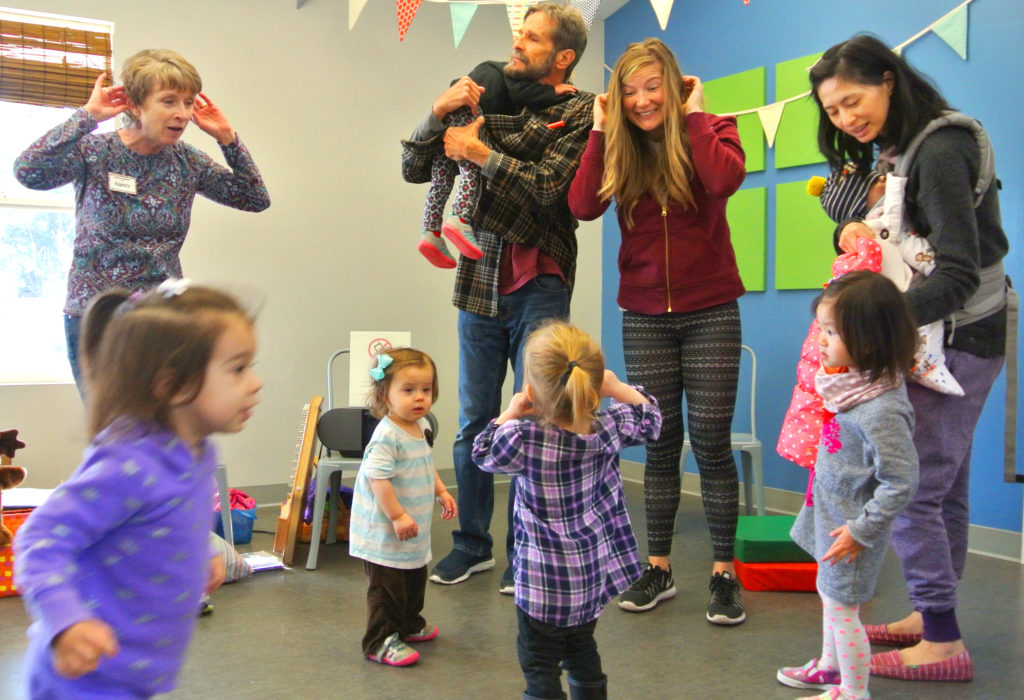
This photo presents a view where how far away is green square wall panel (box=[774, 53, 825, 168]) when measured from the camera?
3.75 m

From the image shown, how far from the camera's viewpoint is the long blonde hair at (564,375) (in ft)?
5.08

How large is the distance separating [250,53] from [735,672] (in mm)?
3414

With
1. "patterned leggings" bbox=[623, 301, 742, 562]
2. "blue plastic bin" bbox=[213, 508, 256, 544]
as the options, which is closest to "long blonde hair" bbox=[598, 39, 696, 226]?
"patterned leggings" bbox=[623, 301, 742, 562]

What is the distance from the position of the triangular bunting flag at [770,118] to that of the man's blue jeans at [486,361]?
5.86 ft

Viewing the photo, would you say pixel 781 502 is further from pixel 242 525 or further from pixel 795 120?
pixel 242 525

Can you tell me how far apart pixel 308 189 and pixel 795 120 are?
7.41 ft

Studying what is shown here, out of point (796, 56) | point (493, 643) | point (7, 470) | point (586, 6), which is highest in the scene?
point (586, 6)

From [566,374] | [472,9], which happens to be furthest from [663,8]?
[566,374]

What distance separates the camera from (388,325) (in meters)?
4.46

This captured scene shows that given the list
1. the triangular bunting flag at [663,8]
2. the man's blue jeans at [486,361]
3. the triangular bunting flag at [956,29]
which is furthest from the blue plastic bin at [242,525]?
the triangular bunting flag at [956,29]

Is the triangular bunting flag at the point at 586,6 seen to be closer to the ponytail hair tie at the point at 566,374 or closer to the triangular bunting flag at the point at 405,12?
the triangular bunting flag at the point at 405,12

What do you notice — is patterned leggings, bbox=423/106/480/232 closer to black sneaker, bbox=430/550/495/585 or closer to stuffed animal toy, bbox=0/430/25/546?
black sneaker, bbox=430/550/495/585

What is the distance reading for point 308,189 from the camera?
4.25m

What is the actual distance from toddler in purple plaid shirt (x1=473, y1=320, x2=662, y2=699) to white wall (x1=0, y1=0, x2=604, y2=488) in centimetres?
271
